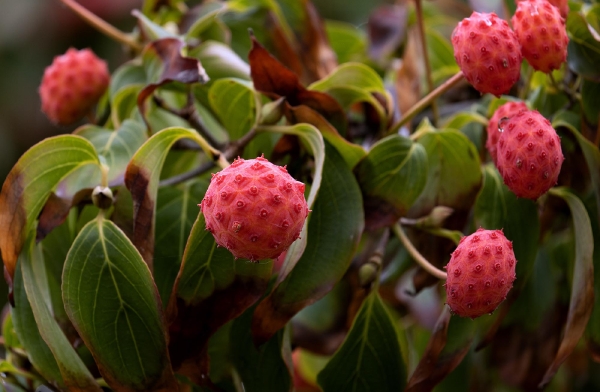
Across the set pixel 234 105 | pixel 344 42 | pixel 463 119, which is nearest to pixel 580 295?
pixel 463 119

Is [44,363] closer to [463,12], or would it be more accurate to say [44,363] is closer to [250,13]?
[250,13]

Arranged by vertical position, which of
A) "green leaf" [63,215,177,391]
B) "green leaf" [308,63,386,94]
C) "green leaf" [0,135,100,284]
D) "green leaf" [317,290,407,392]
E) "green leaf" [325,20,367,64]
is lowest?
"green leaf" [317,290,407,392]

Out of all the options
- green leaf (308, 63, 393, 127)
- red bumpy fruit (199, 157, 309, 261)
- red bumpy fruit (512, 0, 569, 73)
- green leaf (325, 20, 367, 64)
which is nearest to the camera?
red bumpy fruit (199, 157, 309, 261)

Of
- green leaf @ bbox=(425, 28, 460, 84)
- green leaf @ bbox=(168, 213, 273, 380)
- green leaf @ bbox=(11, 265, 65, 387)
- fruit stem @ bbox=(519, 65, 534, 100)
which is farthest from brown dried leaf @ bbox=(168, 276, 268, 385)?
green leaf @ bbox=(425, 28, 460, 84)

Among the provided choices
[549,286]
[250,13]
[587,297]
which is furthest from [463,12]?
[587,297]

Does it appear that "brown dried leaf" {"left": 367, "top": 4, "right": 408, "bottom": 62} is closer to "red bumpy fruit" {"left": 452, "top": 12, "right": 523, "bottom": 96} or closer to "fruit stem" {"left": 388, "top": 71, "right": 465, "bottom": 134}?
"fruit stem" {"left": 388, "top": 71, "right": 465, "bottom": 134}

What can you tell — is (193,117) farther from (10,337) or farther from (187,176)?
(10,337)

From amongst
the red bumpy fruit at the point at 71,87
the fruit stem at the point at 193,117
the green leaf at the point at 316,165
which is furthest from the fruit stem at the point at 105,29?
the green leaf at the point at 316,165
